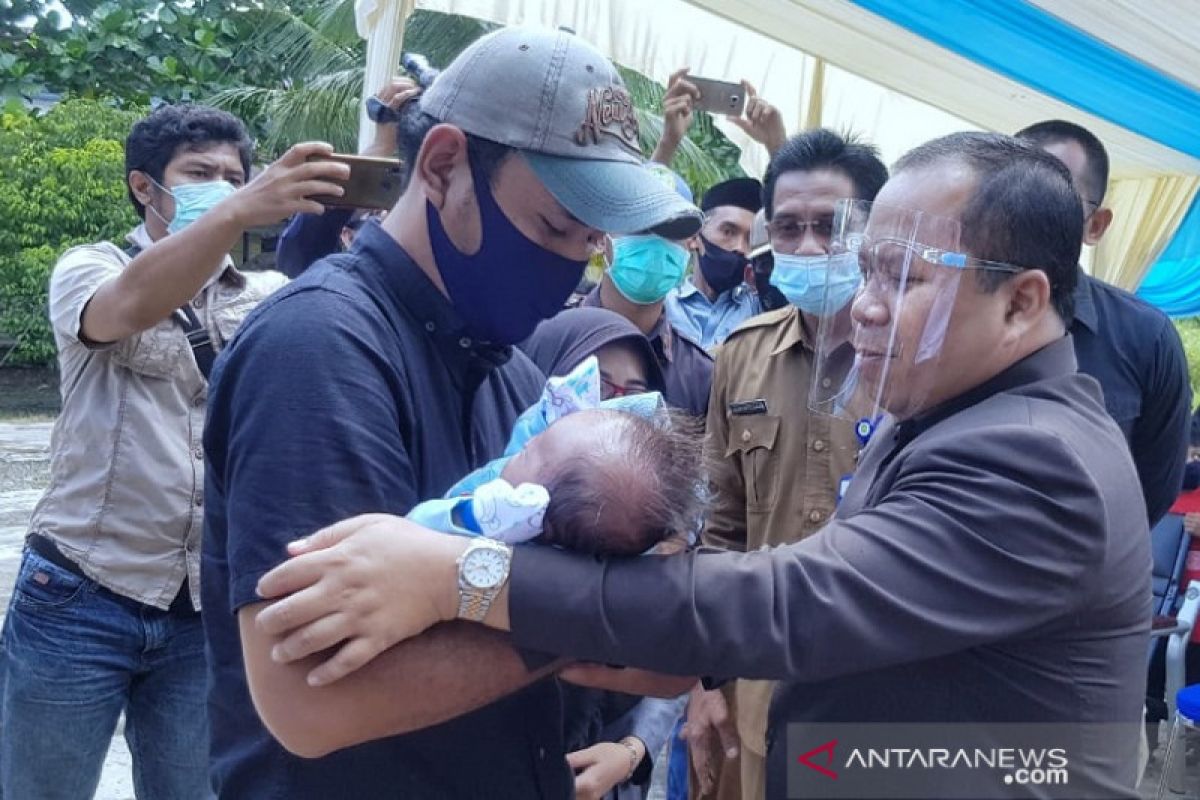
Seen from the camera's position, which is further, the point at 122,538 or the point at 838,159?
the point at 838,159

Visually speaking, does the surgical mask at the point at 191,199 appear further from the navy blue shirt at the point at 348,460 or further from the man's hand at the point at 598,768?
the man's hand at the point at 598,768

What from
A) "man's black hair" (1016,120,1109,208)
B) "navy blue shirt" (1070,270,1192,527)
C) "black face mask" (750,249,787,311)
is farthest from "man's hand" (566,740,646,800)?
"man's black hair" (1016,120,1109,208)

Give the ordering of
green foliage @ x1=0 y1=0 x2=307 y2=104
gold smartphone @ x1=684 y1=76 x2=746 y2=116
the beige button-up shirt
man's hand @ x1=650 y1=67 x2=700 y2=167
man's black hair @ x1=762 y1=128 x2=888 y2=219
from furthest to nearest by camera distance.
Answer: green foliage @ x1=0 y1=0 x2=307 y2=104
gold smartphone @ x1=684 y1=76 x2=746 y2=116
man's hand @ x1=650 y1=67 x2=700 y2=167
man's black hair @ x1=762 y1=128 x2=888 y2=219
the beige button-up shirt

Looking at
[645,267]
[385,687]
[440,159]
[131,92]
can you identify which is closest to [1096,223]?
[645,267]

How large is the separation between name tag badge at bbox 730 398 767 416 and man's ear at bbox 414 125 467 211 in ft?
5.25

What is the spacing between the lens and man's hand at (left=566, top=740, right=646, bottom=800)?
101 inches

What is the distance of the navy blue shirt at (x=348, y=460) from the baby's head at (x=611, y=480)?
185 mm

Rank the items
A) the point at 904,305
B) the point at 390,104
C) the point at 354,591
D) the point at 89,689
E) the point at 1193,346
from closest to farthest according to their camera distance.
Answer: the point at 354,591, the point at 904,305, the point at 390,104, the point at 89,689, the point at 1193,346

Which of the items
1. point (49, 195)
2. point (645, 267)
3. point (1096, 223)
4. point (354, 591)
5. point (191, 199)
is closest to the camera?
point (354, 591)

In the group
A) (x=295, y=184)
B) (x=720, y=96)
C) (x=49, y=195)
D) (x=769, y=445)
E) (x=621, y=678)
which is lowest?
(x=49, y=195)

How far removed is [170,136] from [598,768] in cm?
222

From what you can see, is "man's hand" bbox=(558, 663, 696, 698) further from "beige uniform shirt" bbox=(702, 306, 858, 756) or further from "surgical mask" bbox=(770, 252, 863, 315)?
"surgical mask" bbox=(770, 252, 863, 315)

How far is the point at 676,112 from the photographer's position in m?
4.74

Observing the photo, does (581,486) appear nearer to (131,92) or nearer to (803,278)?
(803,278)
